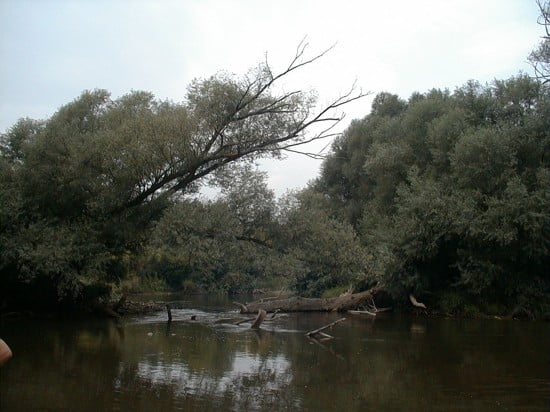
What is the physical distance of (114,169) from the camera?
2183 cm

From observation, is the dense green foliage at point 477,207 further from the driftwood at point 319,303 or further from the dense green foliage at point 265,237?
the dense green foliage at point 265,237

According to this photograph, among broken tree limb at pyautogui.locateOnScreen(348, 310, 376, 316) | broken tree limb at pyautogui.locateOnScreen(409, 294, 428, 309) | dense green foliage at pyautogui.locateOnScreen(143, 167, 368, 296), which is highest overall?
dense green foliage at pyautogui.locateOnScreen(143, 167, 368, 296)

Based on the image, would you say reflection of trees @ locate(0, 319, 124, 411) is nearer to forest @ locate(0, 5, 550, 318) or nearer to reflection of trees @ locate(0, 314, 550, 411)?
reflection of trees @ locate(0, 314, 550, 411)

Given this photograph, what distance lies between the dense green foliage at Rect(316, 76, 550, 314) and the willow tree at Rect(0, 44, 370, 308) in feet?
24.1

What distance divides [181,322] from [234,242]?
16.4ft

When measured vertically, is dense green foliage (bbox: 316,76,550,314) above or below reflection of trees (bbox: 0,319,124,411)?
above

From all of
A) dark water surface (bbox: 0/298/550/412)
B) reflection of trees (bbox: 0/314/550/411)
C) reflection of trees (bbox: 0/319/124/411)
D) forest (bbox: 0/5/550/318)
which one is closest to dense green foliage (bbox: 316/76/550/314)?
forest (bbox: 0/5/550/318)

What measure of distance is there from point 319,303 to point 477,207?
35.6ft

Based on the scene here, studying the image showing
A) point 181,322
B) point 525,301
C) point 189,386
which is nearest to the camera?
point 189,386

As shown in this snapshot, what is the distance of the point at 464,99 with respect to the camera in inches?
1453

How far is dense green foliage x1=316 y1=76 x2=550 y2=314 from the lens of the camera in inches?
1145

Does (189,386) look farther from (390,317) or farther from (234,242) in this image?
(390,317)

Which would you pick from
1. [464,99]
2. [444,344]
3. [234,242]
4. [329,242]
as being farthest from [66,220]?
[464,99]

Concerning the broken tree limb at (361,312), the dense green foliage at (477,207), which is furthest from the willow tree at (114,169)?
the broken tree limb at (361,312)
